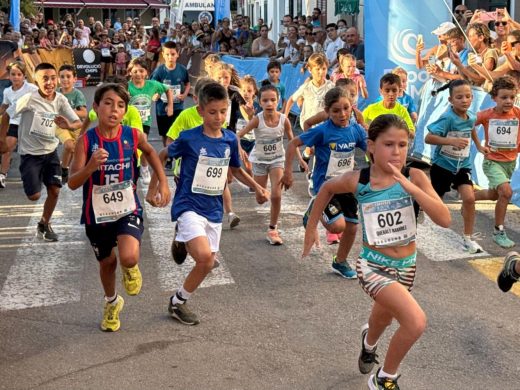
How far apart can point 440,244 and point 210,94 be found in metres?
3.39

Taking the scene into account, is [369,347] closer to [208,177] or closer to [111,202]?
[208,177]

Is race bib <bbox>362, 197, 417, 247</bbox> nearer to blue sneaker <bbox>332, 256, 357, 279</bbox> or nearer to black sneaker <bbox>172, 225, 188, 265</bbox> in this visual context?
black sneaker <bbox>172, 225, 188, 265</bbox>

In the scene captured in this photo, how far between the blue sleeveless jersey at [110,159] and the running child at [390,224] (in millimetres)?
1696

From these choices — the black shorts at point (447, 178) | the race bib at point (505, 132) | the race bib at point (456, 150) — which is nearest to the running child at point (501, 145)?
the race bib at point (505, 132)

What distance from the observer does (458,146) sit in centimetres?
866

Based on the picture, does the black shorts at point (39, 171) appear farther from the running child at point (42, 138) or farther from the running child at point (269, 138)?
the running child at point (269, 138)

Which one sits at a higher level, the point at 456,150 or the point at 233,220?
the point at 456,150

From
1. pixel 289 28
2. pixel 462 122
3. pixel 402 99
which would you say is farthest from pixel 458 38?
pixel 289 28

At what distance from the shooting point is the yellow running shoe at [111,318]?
21.4 ft

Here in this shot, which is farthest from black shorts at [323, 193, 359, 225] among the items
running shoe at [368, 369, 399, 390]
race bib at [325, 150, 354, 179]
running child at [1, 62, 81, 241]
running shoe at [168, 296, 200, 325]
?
running child at [1, 62, 81, 241]

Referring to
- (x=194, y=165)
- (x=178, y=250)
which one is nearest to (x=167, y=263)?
(x=178, y=250)

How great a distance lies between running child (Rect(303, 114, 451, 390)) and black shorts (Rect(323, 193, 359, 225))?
7.60 ft

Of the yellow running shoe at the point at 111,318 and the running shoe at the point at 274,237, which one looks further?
the running shoe at the point at 274,237

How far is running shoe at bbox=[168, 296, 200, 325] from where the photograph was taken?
665cm
